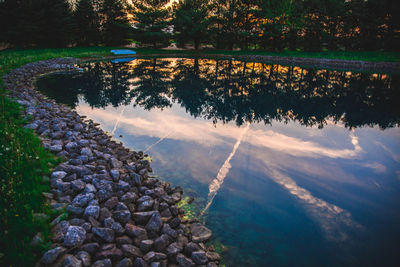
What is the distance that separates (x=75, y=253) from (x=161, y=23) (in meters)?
50.6

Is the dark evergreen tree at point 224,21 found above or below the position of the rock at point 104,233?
above

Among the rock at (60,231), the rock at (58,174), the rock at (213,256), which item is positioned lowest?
the rock at (213,256)

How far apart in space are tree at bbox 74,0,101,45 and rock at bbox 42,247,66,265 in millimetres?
53686

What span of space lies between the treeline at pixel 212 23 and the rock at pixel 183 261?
47.7m

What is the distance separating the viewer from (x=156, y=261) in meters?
2.85

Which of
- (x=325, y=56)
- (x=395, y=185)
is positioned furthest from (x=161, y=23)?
(x=395, y=185)

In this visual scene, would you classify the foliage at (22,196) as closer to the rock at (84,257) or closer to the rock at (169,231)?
the rock at (84,257)

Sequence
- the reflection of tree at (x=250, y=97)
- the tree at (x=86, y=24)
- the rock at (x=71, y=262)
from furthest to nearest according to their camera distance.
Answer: the tree at (x=86, y=24)
the reflection of tree at (x=250, y=97)
the rock at (x=71, y=262)

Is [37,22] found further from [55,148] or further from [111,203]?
[111,203]

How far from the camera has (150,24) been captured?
48.1 meters

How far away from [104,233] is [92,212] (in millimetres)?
480

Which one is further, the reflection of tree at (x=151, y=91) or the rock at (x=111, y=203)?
the reflection of tree at (x=151, y=91)

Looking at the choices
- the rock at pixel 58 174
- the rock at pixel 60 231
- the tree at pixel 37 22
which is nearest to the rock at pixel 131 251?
the rock at pixel 60 231

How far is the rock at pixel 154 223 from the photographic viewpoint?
3.36 m
